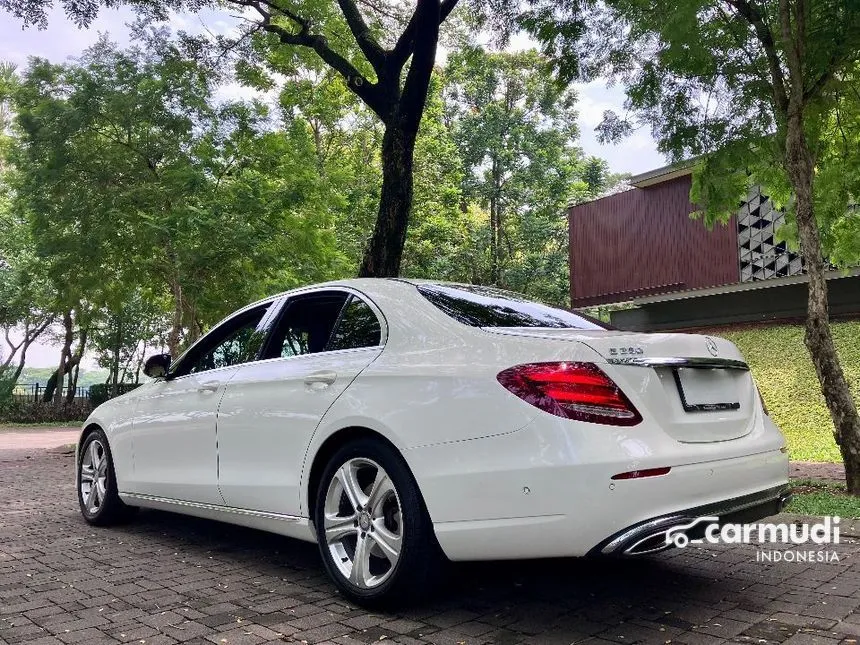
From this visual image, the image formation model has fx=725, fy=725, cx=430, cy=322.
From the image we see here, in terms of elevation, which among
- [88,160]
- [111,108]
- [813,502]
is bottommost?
[813,502]

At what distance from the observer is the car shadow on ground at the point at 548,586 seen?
11.1 feet

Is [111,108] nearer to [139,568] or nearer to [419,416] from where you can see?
[139,568]

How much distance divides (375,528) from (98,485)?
3280mm

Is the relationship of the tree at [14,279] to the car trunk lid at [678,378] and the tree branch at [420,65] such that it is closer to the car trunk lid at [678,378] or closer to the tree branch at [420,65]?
the tree branch at [420,65]

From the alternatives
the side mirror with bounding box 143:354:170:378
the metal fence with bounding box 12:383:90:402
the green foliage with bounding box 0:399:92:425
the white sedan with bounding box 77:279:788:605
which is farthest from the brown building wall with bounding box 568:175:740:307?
the metal fence with bounding box 12:383:90:402

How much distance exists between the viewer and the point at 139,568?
4.36 meters

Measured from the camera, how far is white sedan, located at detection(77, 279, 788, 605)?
2.86 meters

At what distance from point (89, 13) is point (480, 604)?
1041 centimetres

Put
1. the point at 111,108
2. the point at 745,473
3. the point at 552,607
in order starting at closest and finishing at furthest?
the point at 745,473, the point at 552,607, the point at 111,108

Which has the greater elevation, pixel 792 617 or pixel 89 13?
pixel 89 13

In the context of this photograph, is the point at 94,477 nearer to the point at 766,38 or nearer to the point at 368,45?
the point at 368,45

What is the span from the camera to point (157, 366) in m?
5.28

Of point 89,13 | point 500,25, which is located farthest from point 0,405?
point 500,25

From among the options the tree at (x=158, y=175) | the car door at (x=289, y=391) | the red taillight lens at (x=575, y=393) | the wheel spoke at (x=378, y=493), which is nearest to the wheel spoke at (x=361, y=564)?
the wheel spoke at (x=378, y=493)
